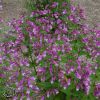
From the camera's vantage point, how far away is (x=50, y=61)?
3416mm

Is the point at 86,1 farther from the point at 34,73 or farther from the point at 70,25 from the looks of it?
the point at 34,73

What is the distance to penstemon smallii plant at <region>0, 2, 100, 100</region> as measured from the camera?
11.2 feet

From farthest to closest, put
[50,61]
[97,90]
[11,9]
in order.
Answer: [11,9] < [97,90] < [50,61]

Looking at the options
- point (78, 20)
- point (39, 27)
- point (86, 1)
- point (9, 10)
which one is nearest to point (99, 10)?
point (86, 1)

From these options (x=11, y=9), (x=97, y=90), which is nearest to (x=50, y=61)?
(x=97, y=90)

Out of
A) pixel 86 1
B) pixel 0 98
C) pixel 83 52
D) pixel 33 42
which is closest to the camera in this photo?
pixel 33 42

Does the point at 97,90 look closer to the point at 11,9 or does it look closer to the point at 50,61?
the point at 50,61

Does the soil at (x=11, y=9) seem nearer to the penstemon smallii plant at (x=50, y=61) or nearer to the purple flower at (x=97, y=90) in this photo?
the penstemon smallii plant at (x=50, y=61)

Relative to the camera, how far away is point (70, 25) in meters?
4.55

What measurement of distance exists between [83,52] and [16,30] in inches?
31.8

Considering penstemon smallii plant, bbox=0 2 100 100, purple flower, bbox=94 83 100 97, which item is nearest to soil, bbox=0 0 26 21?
penstemon smallii plant, bbox=0 2 100 100

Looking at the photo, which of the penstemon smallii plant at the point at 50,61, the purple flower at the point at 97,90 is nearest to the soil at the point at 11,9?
the penstemon smallii plant at the point at 50,61

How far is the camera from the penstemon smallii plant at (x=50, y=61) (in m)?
3.42

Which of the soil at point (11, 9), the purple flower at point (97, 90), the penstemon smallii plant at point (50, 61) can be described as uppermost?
the penstemon smallii plant at point (50, 61)
